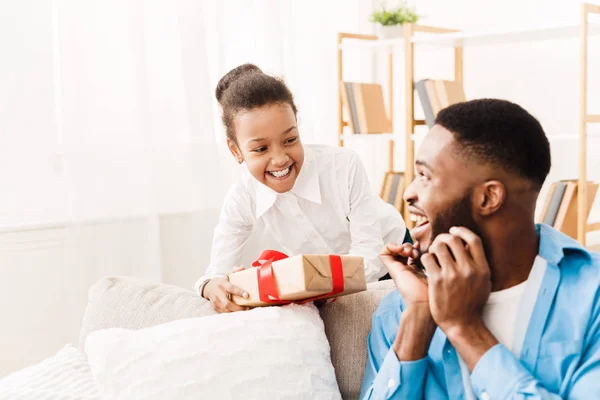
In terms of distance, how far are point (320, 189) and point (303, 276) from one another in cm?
90

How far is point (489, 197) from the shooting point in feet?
3.59

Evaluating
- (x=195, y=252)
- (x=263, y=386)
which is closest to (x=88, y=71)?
(x=195, y=252)

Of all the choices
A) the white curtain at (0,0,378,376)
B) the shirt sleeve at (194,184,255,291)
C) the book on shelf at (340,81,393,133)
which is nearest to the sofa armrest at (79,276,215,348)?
the shirt sleeve at (194,184,255,291)

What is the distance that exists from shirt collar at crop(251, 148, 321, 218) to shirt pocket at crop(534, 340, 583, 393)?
3.73ft

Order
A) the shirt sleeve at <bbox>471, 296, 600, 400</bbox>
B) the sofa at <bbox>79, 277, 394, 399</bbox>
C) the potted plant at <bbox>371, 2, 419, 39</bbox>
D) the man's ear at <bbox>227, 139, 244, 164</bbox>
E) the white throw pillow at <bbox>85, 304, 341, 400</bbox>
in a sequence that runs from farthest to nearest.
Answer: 1. the potted plant at <bbox>371, 2, 419, 39</bbox>
2. the man's ear at <bbox>227, 139, 244, 164</bbox>
3. the sofa at <bbox>79, 277, 394, 399</bbox>
4. the white throw pillow at <bbox>85, 304, 341, 400</bbox>
5. the shirt sleeve at <bbox>471, 296, 600, 400</bbox>

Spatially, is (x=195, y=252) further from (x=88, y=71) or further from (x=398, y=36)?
(x=398, y=36)

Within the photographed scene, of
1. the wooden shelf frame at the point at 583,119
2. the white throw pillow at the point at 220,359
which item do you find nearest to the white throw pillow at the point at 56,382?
the white throw pillow at the point at 220,359

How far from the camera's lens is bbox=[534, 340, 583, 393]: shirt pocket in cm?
106

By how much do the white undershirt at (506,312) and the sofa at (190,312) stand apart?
336 millimetres

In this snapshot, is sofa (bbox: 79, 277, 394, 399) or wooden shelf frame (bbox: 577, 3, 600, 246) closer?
sofa (bbox: 79, 277, 394, 399)

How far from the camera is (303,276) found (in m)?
1.31

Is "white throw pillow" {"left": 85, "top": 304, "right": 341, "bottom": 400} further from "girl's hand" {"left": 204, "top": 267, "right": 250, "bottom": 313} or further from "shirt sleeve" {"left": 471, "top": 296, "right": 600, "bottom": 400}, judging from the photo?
"shirt sleeve" {"left": 471, "top": 296, "right": 600, "bottom": 400}

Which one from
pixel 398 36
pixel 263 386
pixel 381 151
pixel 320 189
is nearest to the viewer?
pixel 263 386

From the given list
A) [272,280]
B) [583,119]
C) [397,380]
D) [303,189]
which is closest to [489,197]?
[397,380]
